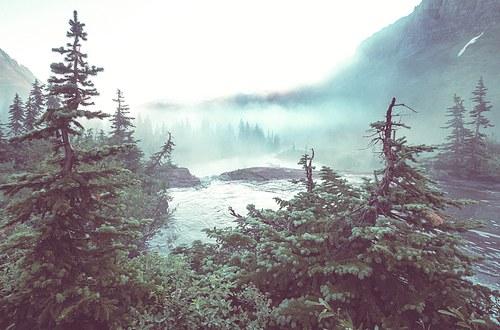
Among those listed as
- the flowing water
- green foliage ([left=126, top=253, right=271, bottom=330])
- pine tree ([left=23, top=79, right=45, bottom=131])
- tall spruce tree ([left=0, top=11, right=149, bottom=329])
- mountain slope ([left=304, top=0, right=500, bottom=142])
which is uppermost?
mountain slope ([left=304, top=0, right=500, bottom=142])

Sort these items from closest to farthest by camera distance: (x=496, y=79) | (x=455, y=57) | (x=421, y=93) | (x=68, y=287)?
(x=68, y=287), (x=496, y=79), (x=455, y=57), (x=421, y=93)

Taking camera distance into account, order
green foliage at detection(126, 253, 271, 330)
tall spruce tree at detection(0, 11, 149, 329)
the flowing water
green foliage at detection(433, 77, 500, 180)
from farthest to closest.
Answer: green foliage at detection(433, 77, 500, 180) → the flowing water → green foliage at detection(126, 253, 271, 330) → tall spruce tree at detection(0, 11, 149, 329)

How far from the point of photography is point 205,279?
321 centimetres

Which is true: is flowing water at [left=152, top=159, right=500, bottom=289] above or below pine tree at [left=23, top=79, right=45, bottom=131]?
below

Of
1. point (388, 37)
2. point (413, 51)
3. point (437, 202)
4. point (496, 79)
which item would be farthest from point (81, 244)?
point (388, 37)

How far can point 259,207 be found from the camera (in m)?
16.8

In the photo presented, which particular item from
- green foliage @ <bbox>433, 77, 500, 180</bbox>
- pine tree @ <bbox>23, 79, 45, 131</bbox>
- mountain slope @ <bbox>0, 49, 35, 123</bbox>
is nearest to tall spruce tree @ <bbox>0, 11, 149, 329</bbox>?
pine tree @ <bbox>23, 79, 45, 131</bbox>

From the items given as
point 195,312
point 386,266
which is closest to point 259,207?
point 386,266

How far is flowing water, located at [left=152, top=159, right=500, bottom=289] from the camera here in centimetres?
890

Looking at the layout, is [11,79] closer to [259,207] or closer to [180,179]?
[180,179]

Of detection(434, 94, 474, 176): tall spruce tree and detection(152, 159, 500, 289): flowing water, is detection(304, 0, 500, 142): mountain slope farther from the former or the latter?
detection(152, 159, 500, 289): flowing water

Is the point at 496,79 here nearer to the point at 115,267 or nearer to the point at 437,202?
the point at 437,202

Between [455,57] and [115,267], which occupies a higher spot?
[455,57]

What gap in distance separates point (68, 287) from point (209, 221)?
11.9 m
